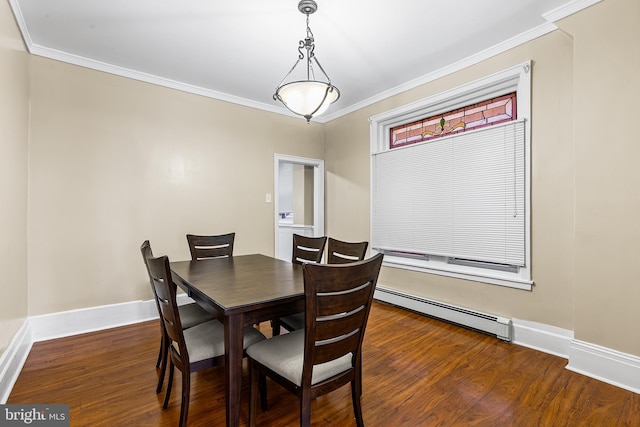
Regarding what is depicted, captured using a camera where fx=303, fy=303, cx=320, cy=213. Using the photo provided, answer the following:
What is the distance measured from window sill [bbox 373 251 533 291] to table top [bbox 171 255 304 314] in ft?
5.75

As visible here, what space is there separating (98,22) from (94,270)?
224cm

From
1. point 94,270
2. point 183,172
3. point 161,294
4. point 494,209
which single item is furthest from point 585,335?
point 94,270

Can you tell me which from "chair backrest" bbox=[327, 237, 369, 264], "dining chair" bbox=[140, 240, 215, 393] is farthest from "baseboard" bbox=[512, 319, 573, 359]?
"dining chair" bbox=[140, 240, 215, 393]

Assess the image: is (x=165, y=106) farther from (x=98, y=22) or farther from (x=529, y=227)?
(x=529, y=227)

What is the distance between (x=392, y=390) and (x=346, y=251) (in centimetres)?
98

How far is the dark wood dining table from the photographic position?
1413mm

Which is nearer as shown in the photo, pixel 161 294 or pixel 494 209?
pixel 161 294

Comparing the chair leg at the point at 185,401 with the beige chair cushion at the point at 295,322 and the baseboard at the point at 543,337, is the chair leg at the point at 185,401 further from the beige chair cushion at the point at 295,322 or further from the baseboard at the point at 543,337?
the baseboard at the point at 543,337

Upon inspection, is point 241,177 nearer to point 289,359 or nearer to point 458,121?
point 458,121

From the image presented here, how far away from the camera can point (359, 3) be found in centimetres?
221

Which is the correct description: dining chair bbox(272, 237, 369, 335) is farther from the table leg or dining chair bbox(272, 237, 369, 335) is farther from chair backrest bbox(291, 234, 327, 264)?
the table leg

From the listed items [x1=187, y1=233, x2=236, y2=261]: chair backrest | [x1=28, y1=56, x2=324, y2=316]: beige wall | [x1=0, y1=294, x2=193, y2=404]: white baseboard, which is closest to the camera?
[x1=0, y1=294, x2=193, y2=404]: white baseboard

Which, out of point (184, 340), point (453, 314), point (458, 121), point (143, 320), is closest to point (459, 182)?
point (458, 121)

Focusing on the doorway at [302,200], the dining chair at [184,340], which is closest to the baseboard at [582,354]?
the dining chair at [184,340]
